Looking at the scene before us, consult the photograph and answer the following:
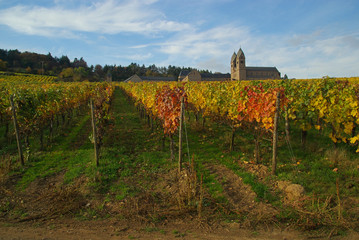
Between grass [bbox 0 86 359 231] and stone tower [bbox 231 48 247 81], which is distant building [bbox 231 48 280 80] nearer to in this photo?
stone tower [bbox 231 48 247 81]

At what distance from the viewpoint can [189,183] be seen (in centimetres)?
474

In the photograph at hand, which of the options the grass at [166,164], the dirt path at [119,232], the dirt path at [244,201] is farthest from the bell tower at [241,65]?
the dirt path at [119,232]

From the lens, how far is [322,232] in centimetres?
360

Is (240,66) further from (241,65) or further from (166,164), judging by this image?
(166,164)

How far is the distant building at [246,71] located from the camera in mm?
66625

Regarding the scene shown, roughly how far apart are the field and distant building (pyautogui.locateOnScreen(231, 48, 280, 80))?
200 ft

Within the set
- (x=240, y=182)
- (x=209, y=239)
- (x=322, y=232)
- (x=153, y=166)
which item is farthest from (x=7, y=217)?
(x=322, y=232)

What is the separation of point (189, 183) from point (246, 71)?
6912 centimetres

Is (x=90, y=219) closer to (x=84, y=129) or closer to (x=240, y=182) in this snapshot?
(x=240, y=182)

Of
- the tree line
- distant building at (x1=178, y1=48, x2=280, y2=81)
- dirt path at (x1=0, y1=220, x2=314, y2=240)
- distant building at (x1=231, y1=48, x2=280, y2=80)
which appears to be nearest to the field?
dirt path at (x1=0, y1=220, x2=314, y2=240)

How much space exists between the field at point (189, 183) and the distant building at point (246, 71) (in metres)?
61.0

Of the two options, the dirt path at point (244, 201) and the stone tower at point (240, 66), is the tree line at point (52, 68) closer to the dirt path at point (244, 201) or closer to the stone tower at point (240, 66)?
the stone tower at point (240, 66)

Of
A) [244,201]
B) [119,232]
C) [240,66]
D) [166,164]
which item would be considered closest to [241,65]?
[240,66]

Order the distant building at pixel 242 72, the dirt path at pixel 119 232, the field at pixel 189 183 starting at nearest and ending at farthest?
1. the dirt path at pixel 119 232
2. the field at pixel 189 183
3. the distant building at pixel 242 72
